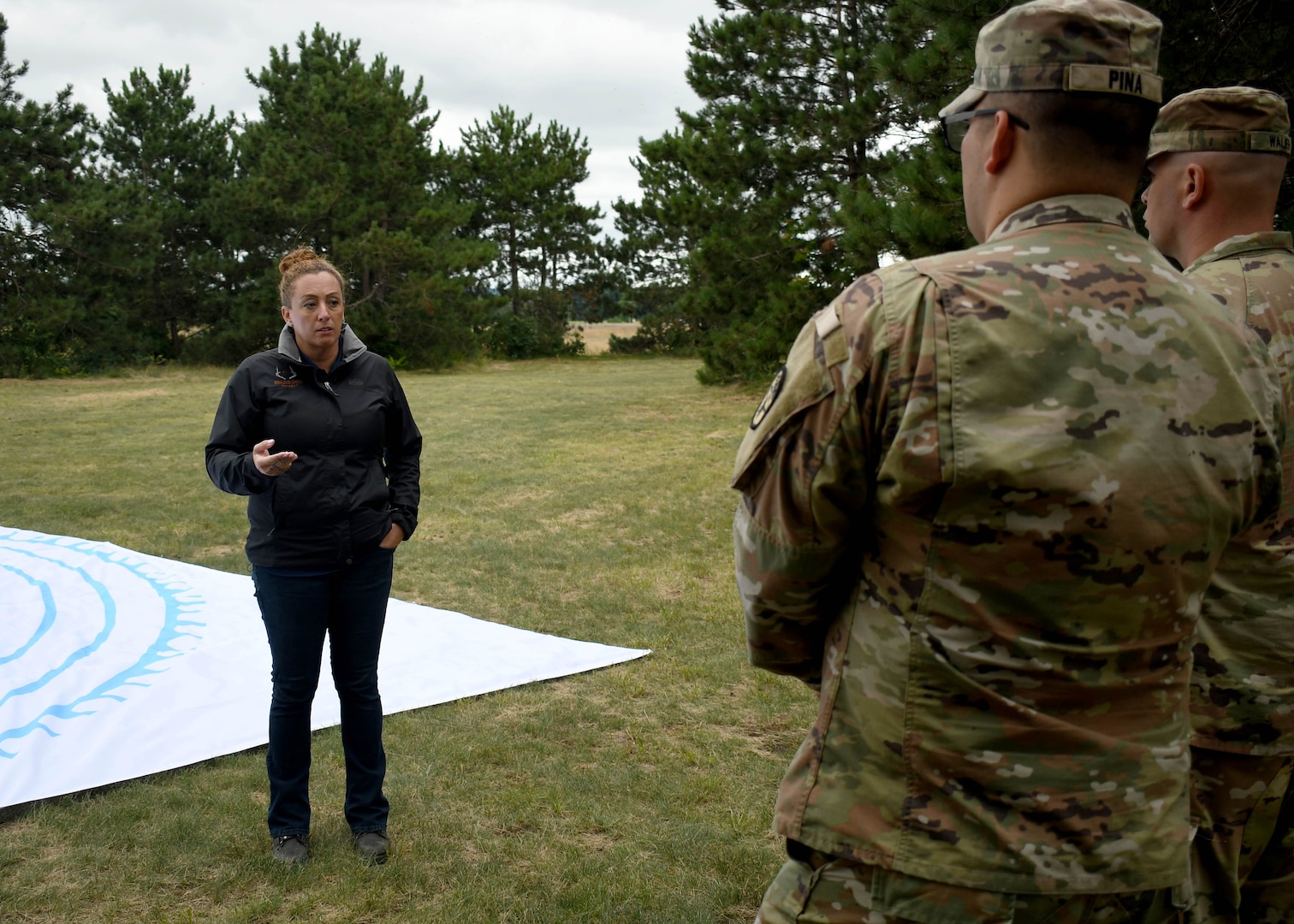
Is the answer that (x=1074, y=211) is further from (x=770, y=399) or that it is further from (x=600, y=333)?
(x=600, y=333)

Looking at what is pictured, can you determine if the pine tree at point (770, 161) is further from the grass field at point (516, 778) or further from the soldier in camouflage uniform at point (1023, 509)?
the soldier in camouflage uniform at point (1023, 509)

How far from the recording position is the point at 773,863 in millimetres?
2945

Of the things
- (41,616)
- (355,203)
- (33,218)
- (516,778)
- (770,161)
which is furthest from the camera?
(355,203)

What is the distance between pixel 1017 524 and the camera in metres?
1.14

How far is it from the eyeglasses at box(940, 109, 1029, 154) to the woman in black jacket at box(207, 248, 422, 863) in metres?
2.00

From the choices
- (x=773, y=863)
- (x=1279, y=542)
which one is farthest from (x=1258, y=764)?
(x=773, y=863)

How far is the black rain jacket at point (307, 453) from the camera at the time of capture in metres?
2.83

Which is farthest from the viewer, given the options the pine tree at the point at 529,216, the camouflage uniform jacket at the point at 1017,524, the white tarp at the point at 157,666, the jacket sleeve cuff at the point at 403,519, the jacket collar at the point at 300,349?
the pine tree at the point at 529,216

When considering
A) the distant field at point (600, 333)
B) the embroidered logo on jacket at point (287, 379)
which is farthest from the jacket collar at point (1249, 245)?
the distant field at point (600, 333)

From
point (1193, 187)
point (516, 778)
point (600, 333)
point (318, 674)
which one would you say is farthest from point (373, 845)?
point (600, 333)

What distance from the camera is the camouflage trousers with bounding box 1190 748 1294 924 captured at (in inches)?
70.2

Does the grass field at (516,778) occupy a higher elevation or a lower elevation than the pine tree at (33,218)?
lower

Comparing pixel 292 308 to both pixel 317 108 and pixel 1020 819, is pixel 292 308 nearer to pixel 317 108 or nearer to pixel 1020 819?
pixel 1020 819

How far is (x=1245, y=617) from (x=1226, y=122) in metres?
0.91
